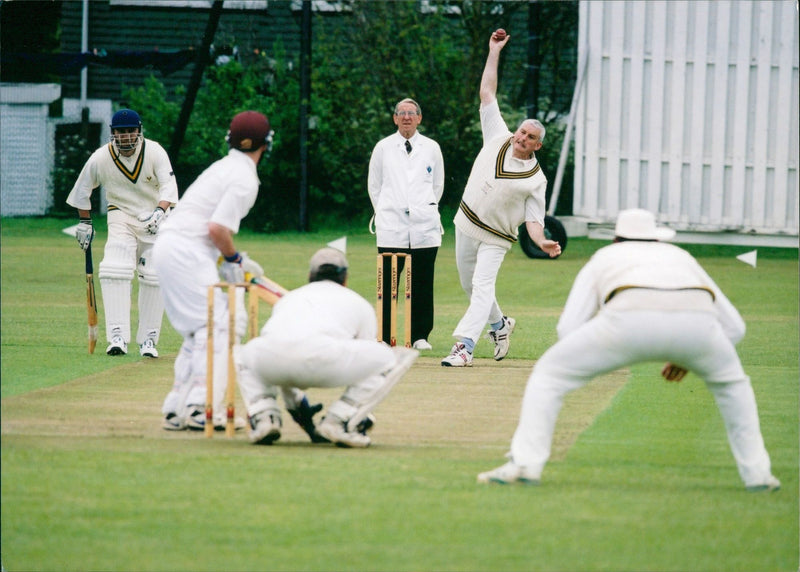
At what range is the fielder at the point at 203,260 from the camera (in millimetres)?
7129

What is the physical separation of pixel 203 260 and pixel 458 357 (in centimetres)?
314

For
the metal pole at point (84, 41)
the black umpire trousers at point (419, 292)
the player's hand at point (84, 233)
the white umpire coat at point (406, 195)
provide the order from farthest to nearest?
the metal pole at point (84, 41) < the white umpire coat at point (406, 195) < the black umpire trousers at point (419, 292) < the player's hand at point (84, 233)

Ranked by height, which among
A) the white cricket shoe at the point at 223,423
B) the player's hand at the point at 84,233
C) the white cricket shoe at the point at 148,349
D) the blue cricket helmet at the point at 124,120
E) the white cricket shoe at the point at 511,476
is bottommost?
the white cricket shoe at the point at 148,349

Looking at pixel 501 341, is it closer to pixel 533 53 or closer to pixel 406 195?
pixel 406 195

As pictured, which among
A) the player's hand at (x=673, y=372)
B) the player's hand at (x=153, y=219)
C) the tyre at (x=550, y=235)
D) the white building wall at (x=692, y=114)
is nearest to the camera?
the player's hand at (x=673, y=372)

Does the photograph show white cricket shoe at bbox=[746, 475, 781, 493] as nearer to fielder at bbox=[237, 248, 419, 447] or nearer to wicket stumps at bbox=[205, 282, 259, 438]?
fielder at bbox=[237, 248, 419, 447]

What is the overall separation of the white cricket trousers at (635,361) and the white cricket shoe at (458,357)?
421cm

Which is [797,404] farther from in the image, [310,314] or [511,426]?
[310,314]

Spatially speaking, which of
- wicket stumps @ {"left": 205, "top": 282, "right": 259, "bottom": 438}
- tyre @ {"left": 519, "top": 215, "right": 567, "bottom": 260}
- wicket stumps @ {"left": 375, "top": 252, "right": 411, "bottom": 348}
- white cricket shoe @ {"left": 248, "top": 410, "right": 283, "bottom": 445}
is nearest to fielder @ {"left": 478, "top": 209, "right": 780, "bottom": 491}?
white cricket shoe @ {"left": 248, "top": 410, "right": 283, "bottom": 445}

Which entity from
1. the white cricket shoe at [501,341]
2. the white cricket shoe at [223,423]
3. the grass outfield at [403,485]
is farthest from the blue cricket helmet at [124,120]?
the white cricket shoe at [223,423]

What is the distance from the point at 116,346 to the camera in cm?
1034

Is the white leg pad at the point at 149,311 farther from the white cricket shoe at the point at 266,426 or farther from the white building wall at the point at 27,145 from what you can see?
the white building wall at the point at 27,145

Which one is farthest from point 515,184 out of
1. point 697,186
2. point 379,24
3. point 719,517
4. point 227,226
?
point 379,24

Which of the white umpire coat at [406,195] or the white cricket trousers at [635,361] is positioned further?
the white umpire coat at [406,195]
